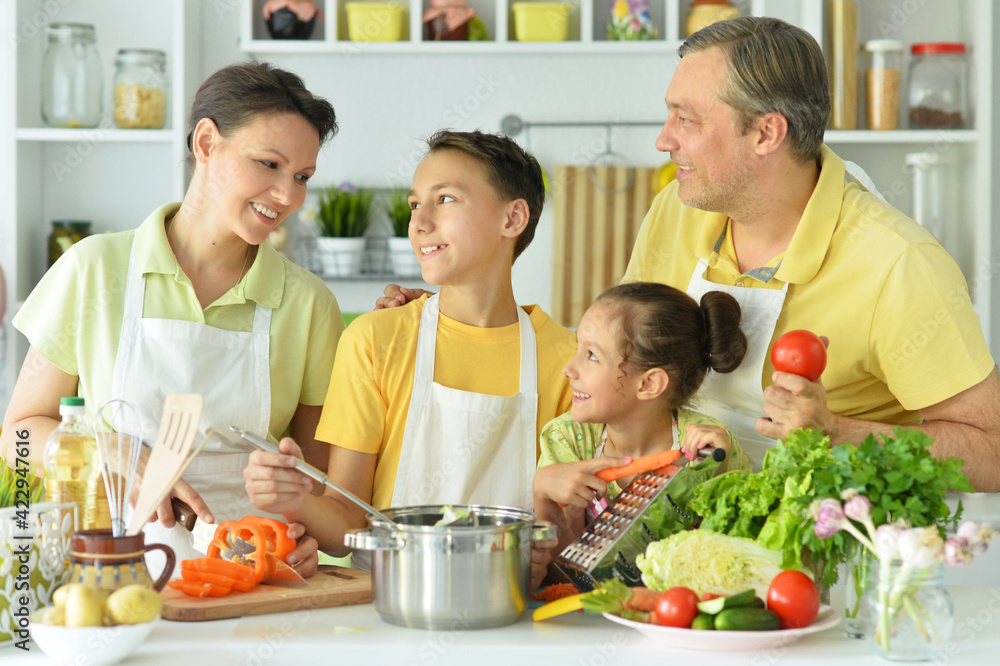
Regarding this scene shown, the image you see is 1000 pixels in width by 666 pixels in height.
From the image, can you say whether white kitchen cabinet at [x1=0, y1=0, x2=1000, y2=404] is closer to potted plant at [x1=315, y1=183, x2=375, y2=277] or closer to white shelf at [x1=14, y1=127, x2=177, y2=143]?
white shelf at [x1=14, y1=127, x2=177, y2=143]

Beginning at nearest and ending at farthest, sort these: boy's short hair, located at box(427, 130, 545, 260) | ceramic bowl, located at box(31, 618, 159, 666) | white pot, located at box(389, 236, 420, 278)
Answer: ceramic bowl, located at box(31, 618, 159, 666) → boy's short hair, located at box(427, 130, 545, 260) → white pot, located at box(389, 236, 420, 278)

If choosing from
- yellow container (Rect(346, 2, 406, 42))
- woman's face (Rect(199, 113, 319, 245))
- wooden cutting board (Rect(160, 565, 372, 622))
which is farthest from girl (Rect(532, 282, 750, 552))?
yellow container (Rect(346, 2, 406, 42))

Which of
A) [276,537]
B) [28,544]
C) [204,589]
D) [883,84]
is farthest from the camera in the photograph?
[883,84]

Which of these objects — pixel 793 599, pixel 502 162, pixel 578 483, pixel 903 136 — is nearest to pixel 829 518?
pixel 793 599

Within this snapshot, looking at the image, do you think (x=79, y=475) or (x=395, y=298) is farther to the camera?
(x=395, y=298)

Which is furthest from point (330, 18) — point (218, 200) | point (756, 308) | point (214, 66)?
point (756, 308)

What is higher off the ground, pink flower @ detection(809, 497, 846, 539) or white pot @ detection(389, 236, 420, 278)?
white pot @ detection(389, 236, 420, 278)

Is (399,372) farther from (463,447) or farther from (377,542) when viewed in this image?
(377,542)

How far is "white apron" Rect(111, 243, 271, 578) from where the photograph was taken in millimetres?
1746

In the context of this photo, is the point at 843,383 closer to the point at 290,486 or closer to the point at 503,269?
the point at 503,269

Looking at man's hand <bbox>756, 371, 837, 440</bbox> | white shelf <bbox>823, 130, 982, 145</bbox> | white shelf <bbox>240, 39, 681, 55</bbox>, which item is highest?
white shelf <bbox>240, 39, 681, 55</bbox>

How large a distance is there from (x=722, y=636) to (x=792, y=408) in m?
0.41

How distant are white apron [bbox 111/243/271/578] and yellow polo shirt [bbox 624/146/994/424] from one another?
86 cm

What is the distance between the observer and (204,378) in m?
1.77
